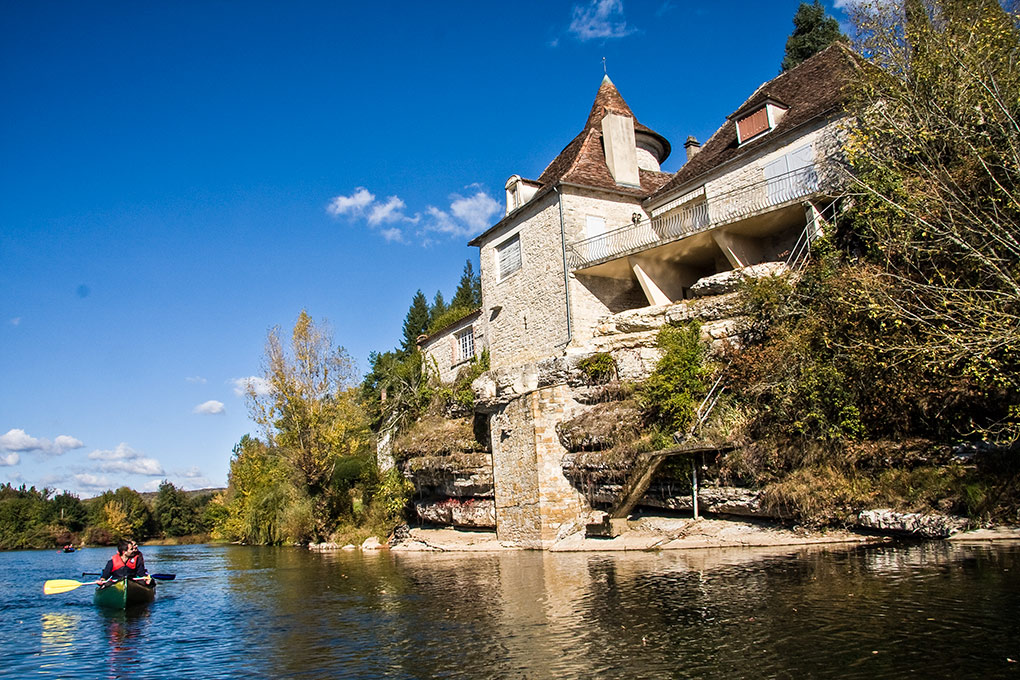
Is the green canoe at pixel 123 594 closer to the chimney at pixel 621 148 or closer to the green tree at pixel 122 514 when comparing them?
the chimney at pixel 621 148

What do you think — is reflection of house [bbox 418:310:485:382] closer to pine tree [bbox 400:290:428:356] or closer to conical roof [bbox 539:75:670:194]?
conical roof [bbox 539:75:670:194]

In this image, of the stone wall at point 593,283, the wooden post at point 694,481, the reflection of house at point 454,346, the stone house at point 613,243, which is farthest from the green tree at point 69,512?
the wooden post at point 694,481

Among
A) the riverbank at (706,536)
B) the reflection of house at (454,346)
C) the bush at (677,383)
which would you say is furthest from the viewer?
the reflection of house at (454,346)

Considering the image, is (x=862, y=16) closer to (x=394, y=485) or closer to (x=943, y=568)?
(x=943, y=568)

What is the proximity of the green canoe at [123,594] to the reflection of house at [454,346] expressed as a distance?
18172 millimetres

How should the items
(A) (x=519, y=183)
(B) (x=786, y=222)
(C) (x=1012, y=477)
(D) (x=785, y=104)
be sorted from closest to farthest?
(C) (x=1012, y=477)
(B) (x=786, y=222)
(D) (x=785, y=104)
(A) (x=519, y=183)

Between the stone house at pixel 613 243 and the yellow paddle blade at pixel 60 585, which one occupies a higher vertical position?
the stone house at pixel 613 243

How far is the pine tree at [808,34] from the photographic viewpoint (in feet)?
122

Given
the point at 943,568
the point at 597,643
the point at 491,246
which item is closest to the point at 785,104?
the point at 491,246

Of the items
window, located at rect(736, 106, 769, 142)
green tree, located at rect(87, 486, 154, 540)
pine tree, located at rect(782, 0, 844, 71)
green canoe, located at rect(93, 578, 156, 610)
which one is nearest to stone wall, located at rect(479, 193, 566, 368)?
window, located at rect(736, 106, 769, 142)

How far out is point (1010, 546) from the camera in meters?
11.8

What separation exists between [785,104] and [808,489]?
14313 mm

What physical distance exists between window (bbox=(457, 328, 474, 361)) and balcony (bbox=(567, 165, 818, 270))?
27.6 ft

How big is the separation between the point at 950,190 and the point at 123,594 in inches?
776
